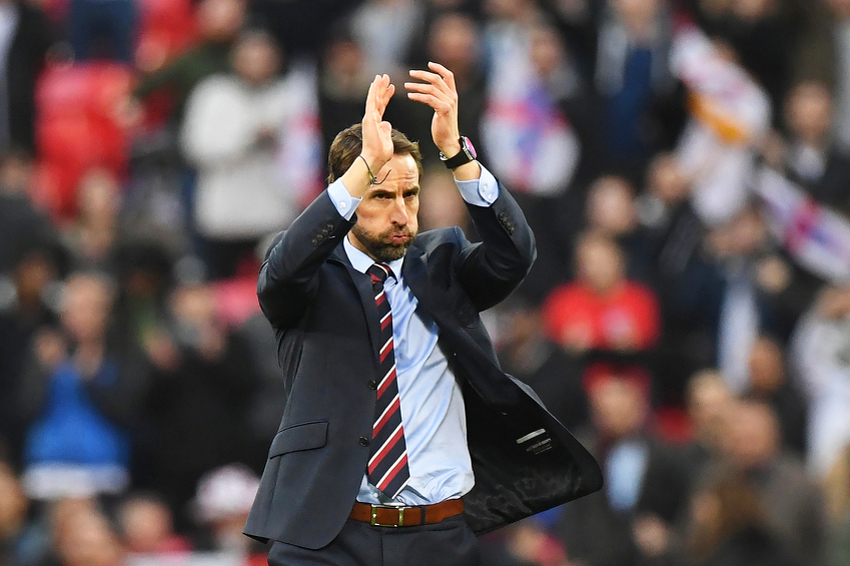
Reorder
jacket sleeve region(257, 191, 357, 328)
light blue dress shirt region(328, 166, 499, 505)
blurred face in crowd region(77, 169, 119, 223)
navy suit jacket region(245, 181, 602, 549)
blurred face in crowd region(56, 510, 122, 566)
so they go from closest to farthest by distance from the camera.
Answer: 1. jacket sleeve region(257, 191, 357, 328)
2. navy suit jacket region(245, 181, 602, 549)
3. light blue dress shirt region(328, 166, 499, 505)
4. blurred face in crowd region(56, 510, 122, 566)
5. blurred face in crowd region(77, 169, 119, 223)

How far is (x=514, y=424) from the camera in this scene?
15.8ft

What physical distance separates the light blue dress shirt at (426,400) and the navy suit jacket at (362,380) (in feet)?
0.16

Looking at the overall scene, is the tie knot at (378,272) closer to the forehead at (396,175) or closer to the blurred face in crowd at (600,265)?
the forehead at (396,175)

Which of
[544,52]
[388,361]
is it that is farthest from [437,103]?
[544,52]

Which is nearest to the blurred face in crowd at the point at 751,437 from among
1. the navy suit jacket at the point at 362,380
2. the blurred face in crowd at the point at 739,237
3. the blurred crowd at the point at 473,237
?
the blurred crowd at the point at 473,237

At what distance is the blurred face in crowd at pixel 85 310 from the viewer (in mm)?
9289

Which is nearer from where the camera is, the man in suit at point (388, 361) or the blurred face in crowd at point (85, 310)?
the man in suit at point (388, 361)

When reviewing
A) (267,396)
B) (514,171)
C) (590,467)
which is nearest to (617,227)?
(514,171)

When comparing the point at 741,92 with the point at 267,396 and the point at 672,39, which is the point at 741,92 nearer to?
the point at 672,39

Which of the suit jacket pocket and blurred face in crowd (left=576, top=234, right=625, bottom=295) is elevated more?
the suit jacket pocket

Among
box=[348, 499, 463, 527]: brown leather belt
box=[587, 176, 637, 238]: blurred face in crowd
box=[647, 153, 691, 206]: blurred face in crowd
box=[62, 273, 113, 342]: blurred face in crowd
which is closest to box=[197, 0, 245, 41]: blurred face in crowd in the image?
box=[62, 273, 113, 342]: blurred face in crowd

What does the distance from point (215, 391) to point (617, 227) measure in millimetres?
2749

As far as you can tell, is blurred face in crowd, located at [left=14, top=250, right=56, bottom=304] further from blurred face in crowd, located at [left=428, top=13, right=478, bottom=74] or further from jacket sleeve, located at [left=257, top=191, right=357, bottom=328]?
jacket sleeve, located at [left=257, top=191, right=357, bottom=328]

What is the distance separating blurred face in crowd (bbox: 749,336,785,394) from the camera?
29.3 ft
